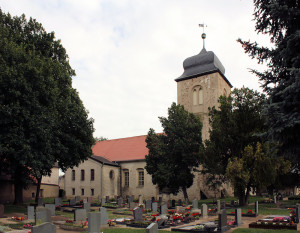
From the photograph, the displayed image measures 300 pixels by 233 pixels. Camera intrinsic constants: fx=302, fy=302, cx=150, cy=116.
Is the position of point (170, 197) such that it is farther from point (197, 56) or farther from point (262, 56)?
point (262, 56)

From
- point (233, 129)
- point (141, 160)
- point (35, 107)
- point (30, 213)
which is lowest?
point (30, 213)

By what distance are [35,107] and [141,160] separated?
821 inches

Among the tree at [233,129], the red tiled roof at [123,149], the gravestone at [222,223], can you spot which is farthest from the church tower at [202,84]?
the gravestone at [222,223]

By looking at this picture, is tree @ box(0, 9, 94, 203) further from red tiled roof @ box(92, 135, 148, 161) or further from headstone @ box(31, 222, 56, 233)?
red tiled roof @ box(92, 135, 148, 161)

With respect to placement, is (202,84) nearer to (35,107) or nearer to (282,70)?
(35,107)

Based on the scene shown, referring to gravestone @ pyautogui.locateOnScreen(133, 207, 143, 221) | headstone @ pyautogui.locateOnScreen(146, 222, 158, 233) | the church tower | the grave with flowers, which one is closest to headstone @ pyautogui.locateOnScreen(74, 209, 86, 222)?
gravestone @ pyautogui.locateOnScreen(133, 207, 143, 221)

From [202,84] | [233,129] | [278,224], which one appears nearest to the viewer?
[278,224]

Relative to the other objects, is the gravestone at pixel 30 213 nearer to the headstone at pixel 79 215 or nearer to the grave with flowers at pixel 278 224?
the headstone at pixel 79 215

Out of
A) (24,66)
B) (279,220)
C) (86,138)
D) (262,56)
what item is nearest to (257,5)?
(262,56)

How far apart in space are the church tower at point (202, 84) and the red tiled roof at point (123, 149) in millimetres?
8104

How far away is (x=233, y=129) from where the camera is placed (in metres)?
24.6

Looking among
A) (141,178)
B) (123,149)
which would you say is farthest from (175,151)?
(123,149)

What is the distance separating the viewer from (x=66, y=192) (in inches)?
1640

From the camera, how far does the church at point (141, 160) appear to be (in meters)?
36.4
